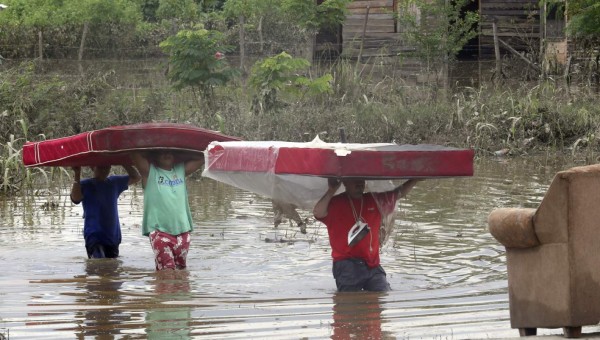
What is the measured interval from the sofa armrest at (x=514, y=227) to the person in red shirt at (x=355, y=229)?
5.80ft

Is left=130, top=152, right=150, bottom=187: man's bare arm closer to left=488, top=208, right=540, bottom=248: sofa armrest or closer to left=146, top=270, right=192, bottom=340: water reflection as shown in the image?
left=146, top=270, right=192, bottom=340: water reflection

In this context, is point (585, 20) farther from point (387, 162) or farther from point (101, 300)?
point (101, 300)

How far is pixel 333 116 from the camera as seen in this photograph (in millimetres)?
20406

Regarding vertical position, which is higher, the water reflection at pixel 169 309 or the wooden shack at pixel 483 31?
the wooden shack at pixel 483 31

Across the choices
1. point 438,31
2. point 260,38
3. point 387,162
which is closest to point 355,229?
point 387,162

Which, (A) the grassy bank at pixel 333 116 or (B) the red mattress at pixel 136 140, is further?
(A) the grassy bank at pixel 333 116

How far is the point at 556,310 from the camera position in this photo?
276 inches

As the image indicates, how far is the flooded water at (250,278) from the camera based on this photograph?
7.89 meters

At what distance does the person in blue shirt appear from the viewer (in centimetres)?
1094

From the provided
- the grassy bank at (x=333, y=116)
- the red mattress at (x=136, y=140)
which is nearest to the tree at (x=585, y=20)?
the grassy bank at (x=333, y=116)

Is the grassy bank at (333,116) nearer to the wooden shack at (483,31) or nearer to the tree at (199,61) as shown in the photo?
the tree at (199,61)

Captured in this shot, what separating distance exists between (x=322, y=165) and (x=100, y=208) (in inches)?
123

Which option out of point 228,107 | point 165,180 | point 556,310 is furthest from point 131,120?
point 556,310

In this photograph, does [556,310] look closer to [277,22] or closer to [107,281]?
[107,281]
